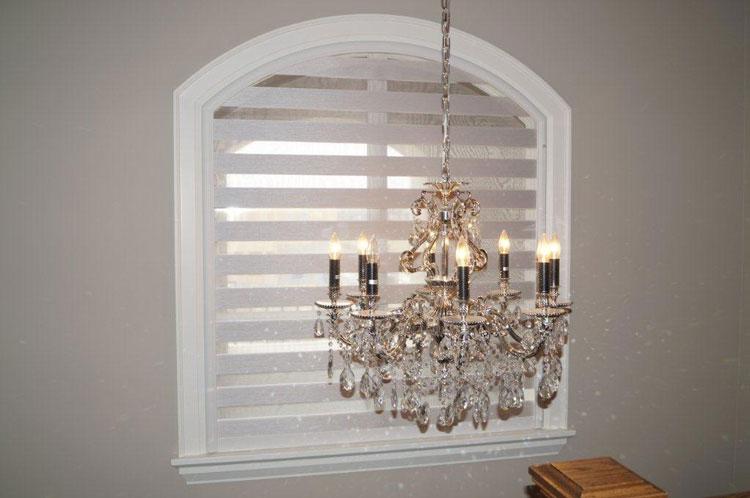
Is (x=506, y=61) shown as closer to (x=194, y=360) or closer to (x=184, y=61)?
(x=184, y=61)

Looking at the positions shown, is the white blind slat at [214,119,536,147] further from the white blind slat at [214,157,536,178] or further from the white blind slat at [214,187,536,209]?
the white blind slat at [214,187,536,209]

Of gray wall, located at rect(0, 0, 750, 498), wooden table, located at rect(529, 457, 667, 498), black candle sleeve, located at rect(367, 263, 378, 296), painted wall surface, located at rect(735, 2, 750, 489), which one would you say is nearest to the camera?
wooden table, located at rect(529, 457, 667, 498)

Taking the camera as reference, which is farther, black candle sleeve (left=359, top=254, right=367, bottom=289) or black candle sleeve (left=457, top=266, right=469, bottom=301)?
black candle sleeve (left=359, top=254, right=367, bottom=289)

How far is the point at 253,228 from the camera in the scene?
2.29 meters

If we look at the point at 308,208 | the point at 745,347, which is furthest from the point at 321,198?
the point at 745,347

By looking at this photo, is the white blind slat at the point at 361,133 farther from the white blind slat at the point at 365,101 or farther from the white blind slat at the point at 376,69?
the white blind slat at the point at 376,69

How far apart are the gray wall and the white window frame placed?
0.06 m

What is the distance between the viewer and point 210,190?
2.25 meters

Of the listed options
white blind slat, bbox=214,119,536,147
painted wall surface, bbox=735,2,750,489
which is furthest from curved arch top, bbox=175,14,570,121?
painted wall surface, bbox=735,2,750,489

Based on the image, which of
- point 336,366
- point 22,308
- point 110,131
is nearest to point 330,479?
point 336,366

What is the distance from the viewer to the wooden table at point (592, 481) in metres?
1.00

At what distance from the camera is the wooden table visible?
100 centimetres

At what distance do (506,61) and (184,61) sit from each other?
1.25 meters

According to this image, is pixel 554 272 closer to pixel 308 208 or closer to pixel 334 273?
pixel 334 273
